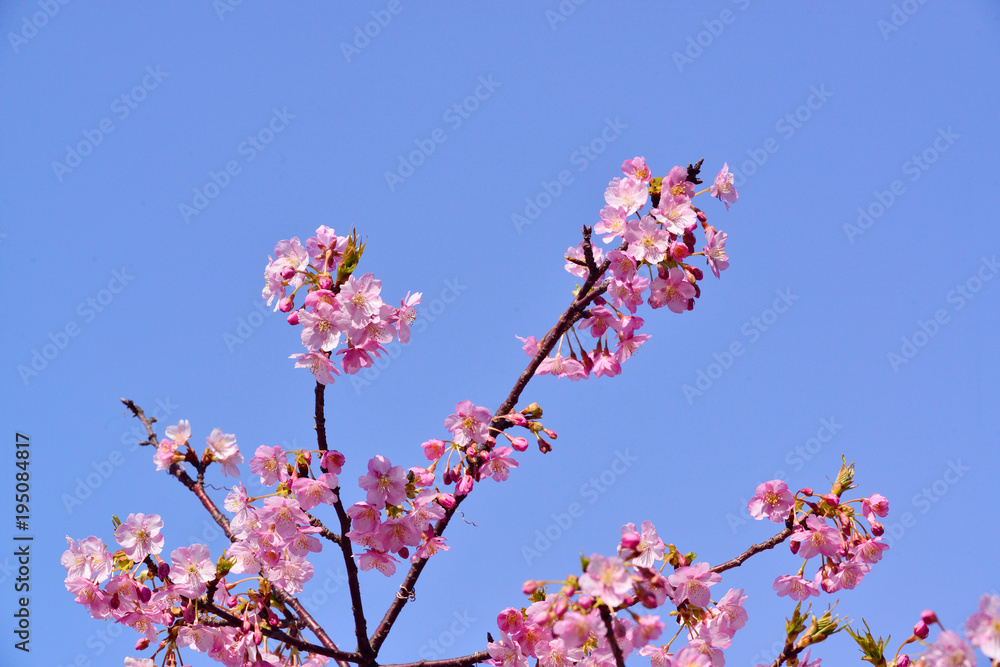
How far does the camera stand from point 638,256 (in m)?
3.05

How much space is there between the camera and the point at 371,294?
2.88 meters

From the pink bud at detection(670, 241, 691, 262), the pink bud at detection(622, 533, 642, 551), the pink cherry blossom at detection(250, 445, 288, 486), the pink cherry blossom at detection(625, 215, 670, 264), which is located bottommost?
the pink bud at detection(622, 533, 642, 551)

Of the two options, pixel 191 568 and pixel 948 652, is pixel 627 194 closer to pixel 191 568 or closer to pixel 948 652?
pixel 948 652

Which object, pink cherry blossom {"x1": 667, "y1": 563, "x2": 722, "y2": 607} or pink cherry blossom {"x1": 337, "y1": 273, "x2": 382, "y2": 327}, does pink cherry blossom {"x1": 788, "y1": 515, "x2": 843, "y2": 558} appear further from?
pink cherry blossom {"x1": 337, "y1": 273, "x2": 382, "y2": 327}

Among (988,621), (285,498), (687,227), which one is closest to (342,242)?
(285,498)

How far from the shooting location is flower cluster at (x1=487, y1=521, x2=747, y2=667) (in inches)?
87.0

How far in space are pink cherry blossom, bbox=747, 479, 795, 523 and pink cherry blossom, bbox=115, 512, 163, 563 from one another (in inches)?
114

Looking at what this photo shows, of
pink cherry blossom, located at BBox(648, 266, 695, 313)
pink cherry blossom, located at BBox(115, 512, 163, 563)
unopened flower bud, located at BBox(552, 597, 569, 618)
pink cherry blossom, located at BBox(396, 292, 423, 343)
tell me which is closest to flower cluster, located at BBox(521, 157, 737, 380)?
pink cherry blossom, located at BBox(648, 266, 695, 313)

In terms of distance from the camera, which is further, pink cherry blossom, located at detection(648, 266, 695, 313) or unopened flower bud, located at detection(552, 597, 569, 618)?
pink cherry blossom, located at detection(648, 266, 695, 313)

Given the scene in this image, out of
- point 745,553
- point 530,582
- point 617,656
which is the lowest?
point 617,656

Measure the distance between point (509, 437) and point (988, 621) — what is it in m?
1.82

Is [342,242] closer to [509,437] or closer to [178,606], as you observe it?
[509,437]

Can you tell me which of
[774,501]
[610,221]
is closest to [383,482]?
[610,221]

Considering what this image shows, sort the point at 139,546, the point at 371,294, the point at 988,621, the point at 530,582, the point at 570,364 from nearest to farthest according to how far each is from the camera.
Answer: the point at 988,621 < the point at 530,582 < the point at 371,294 < the point at 139,546 < the point at 570,364
